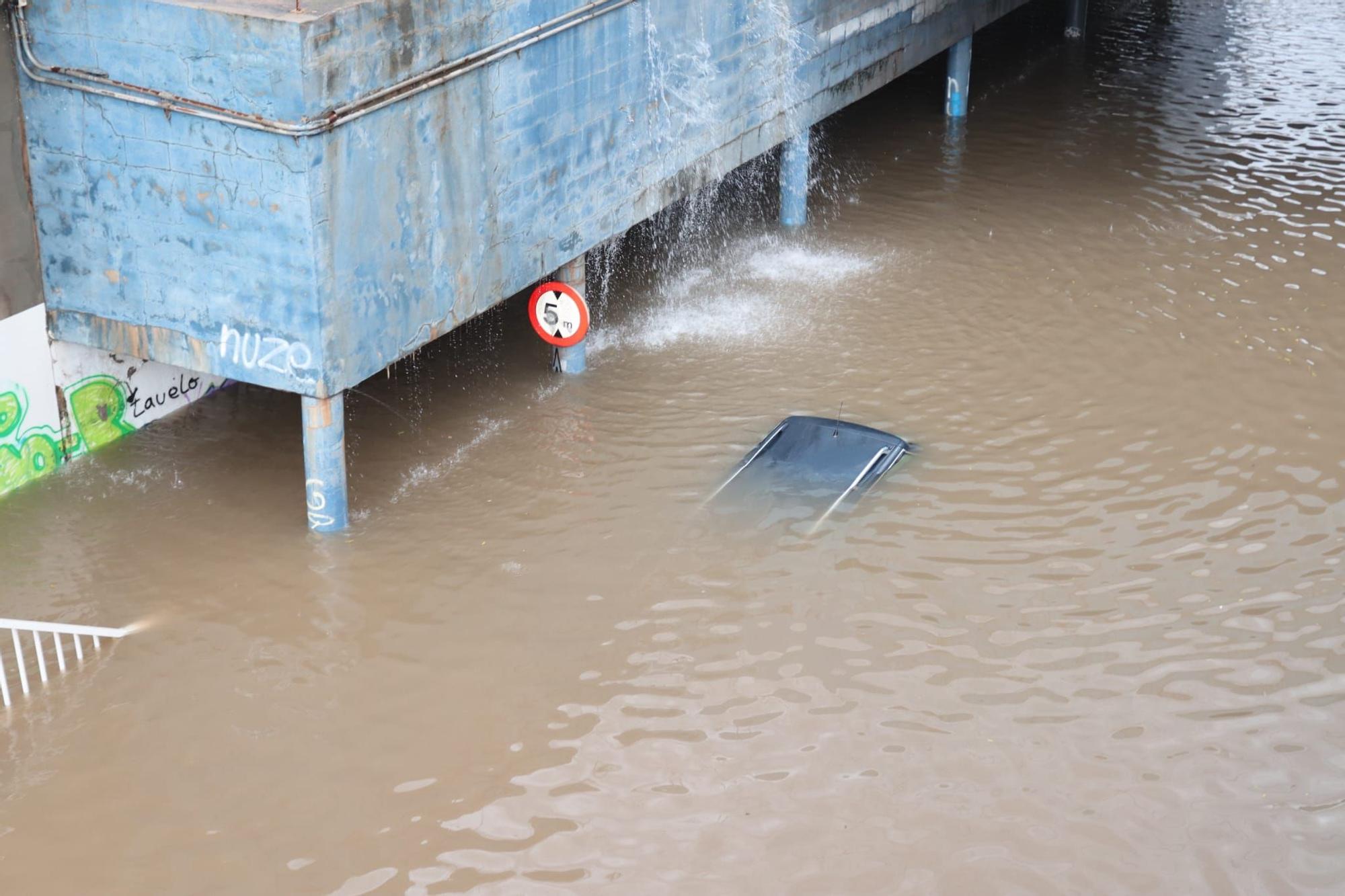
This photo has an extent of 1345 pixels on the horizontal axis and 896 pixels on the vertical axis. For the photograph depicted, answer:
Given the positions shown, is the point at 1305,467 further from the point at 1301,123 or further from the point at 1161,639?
the point at 1301,123

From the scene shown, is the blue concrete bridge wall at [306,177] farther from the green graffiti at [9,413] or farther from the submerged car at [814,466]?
the submerged car at [814,466]

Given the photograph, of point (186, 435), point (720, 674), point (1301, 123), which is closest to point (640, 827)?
point (720, 674)

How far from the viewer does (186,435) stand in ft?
45.8

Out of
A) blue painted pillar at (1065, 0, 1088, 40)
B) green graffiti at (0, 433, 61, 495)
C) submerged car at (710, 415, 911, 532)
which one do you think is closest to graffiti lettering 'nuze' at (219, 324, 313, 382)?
green graffiti at (0, 433, 61, 495)

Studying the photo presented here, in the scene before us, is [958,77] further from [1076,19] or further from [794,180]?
[1076,19]

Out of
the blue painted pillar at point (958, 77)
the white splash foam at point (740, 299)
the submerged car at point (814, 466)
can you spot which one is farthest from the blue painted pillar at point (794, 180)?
the submerged car at point (814, 466)

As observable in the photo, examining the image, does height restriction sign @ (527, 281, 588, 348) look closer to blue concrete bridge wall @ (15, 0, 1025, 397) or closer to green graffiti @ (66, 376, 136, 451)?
blue concrete bridge wall @ (15, 0, 1025, 397)

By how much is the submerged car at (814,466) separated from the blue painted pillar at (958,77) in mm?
11739

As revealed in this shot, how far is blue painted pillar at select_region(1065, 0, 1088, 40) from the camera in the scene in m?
28.6

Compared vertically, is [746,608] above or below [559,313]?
below

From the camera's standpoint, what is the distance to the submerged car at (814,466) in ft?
42.6

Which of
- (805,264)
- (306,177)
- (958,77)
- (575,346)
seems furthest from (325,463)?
(958,77)

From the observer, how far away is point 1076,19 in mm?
28656

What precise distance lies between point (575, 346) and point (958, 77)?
11430mm
